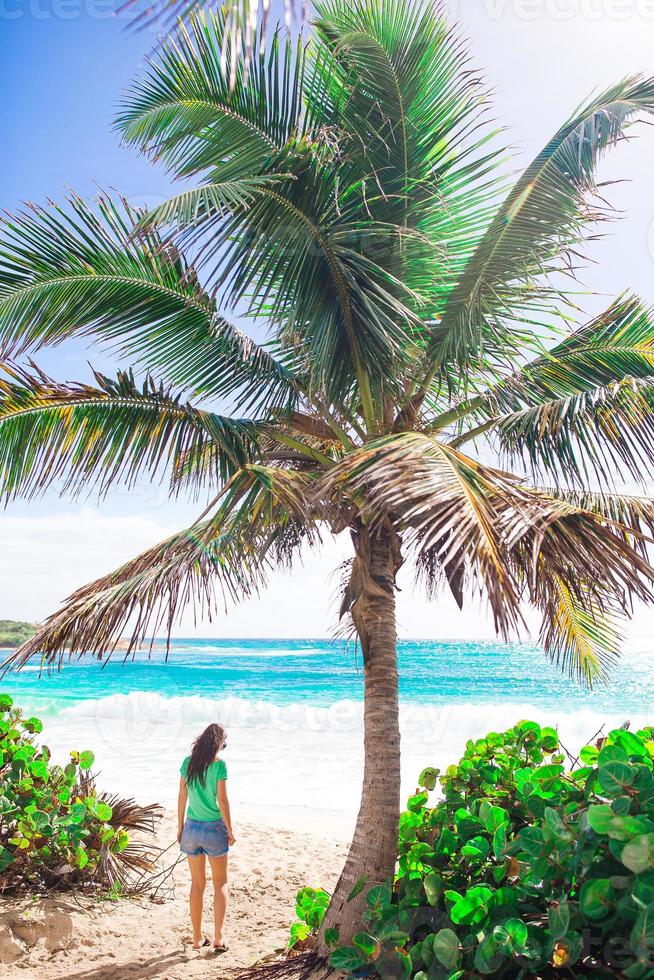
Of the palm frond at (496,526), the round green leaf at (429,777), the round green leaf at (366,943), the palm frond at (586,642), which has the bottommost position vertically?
the round green leaf at (366,943)

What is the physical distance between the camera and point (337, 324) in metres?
4.46

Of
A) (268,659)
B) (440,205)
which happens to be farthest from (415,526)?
(268,659)

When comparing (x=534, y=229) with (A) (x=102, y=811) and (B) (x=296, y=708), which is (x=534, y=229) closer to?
(A) (x=102, y=811)

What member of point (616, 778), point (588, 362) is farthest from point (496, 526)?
point (588, 362)

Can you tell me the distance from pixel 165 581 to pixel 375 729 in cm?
160

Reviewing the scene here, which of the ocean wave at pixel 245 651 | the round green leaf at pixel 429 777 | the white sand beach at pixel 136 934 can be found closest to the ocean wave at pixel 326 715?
the ocean wave at pixel 245 651

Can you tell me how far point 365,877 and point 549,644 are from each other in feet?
8.91

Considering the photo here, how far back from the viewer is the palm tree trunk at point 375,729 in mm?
4082

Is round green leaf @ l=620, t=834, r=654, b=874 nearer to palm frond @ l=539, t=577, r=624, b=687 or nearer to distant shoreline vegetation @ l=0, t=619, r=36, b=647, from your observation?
palm frond @ l=539, t=577, r=624, b=687

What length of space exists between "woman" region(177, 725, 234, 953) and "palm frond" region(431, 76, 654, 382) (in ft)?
11.1

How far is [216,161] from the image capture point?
14.8 ft

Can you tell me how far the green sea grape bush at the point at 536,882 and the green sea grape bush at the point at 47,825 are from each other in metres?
2.85

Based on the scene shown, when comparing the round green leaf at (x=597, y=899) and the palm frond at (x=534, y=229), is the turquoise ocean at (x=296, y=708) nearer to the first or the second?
the palm frond at (x=534, y=229)

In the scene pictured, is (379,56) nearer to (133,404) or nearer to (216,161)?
(216,161)
